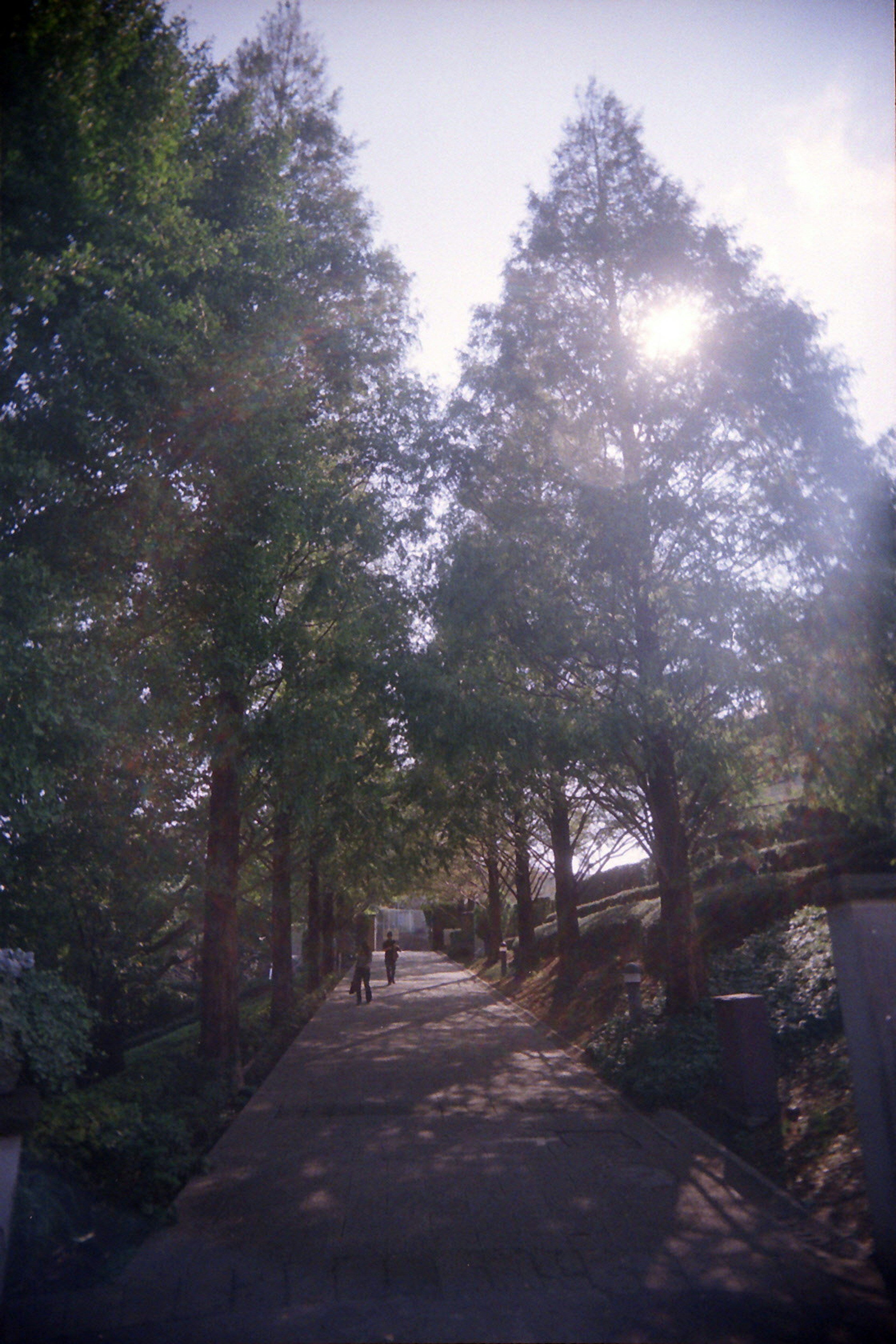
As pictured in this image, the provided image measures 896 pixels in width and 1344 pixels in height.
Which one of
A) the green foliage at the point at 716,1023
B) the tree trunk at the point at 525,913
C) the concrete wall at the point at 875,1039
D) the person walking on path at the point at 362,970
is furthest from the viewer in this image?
the tree trunk at the point at 525,913

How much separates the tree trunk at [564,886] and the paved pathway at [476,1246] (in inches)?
431

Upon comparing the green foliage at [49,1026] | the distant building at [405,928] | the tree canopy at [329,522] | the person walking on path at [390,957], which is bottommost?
the distant building at [405,928]

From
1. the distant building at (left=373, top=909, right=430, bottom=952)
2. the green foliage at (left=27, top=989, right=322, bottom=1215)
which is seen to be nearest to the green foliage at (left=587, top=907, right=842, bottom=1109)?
the green foliage at (left=27, top=989, right=322, bottom=1215)

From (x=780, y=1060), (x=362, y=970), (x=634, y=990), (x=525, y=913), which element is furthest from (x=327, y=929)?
(x=780, y=1060)

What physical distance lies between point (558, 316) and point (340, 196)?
3890mm

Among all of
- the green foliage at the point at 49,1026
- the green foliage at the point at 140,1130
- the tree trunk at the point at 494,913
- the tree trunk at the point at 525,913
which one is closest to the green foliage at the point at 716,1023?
the green foliage at the point at 140,1130

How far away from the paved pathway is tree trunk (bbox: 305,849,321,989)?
61.9 feet

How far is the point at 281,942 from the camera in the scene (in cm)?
2197

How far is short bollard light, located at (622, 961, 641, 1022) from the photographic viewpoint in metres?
13.9

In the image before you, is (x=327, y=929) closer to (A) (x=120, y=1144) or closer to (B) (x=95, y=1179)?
(A) (x=120, y=1144)

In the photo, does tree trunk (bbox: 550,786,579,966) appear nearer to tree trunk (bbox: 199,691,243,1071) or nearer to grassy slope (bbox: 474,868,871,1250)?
grassy slope (bbox: 474,868,871,1250)

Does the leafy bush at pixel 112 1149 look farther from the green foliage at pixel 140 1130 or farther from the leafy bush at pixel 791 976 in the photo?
the leafy bush at pixel 791 976

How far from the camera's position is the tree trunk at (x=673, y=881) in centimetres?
1298

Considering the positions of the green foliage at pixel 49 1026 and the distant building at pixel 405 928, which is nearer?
the green foliage at pixel 49 1026
